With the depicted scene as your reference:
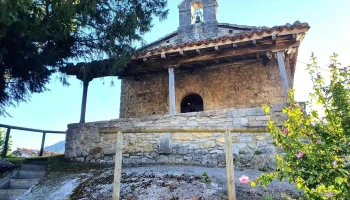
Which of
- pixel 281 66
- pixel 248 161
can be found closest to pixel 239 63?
pixel 281 66

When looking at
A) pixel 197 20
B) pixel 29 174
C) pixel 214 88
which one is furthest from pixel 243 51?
pixel 29 174

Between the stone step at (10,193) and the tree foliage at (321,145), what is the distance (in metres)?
4.37

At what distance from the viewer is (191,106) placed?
973 centimetres

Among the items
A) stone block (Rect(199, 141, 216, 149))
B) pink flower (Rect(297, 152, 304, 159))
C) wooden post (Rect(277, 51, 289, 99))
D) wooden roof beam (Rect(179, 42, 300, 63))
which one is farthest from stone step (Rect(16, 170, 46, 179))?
wooden post (Rect(277, 51, 289, 99))

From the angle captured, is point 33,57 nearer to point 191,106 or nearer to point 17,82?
point 17,82

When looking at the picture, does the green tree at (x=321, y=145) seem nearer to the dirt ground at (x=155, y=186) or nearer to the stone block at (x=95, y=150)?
the dirt ground at (x=155, y=186)

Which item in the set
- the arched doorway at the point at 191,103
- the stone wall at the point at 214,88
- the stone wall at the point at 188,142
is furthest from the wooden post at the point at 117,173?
the arched doorway at the point at 191,103

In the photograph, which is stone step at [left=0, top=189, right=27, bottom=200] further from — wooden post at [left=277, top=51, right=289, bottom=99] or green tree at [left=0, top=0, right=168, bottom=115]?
wooden post at [left=277, top=51, right=289, bottom=99]

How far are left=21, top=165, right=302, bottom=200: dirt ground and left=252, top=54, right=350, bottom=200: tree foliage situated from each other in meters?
0.96

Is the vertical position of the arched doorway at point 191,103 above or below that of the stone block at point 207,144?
above

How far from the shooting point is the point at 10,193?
499cm

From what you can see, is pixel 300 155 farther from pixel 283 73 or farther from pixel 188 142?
pixel 283 73

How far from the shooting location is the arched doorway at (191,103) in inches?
379

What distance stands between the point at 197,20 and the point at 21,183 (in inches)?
339
